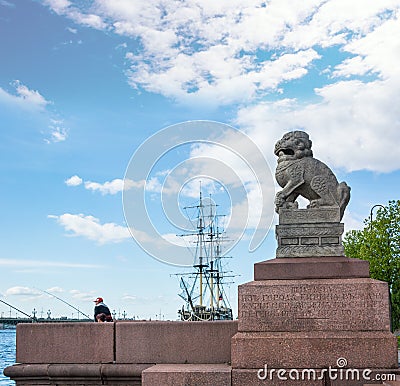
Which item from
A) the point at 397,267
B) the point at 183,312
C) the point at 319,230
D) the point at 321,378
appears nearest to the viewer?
the point at 321,378

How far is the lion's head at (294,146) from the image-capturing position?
12.9m

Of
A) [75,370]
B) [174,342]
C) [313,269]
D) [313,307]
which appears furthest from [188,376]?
[313,269]

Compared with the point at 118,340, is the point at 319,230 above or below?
above

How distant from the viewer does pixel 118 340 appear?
40.8 feet

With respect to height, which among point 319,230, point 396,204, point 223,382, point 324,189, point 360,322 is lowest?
point 223,382

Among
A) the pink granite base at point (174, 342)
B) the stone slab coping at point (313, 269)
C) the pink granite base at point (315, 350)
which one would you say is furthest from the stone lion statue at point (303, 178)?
the pink granite base at point (174, 342)

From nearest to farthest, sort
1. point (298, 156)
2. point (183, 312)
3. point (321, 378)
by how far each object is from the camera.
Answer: point (321, 378)
point (298, 156)
point (183, 312)

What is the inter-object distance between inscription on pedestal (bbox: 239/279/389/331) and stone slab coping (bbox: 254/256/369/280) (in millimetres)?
324

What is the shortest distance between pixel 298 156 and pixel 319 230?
1.60 metres

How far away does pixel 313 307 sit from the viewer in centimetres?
1120

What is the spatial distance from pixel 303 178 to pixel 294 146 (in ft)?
2.33

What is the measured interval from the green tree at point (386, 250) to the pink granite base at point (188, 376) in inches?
1139

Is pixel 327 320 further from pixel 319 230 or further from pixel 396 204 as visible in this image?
pixel 396 204

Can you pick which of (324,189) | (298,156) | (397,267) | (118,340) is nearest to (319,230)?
(324,189)
